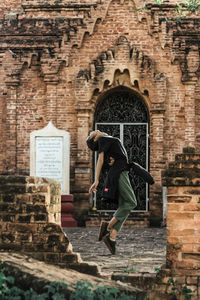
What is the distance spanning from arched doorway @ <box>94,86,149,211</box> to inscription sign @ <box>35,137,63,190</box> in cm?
148

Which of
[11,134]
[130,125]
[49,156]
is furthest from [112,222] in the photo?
[11,134]

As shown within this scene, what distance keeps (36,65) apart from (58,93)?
1.07 m

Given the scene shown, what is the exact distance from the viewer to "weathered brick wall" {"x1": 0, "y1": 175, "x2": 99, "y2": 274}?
7.13m

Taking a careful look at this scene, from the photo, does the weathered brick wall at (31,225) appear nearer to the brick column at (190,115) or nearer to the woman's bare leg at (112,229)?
the woman's bare leg at (112,229)

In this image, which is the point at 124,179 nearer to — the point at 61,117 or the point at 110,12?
the point at 61,117

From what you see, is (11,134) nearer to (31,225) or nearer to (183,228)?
(31,225)

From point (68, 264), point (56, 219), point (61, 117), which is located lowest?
point (68, 264)

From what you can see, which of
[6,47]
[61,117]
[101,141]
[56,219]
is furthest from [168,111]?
[56,219]

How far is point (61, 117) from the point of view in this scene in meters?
16.4

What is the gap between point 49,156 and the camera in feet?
50.8

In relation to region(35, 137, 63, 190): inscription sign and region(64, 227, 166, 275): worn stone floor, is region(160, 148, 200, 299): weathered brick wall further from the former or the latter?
region(35, 137, 63, 190): inscription sign

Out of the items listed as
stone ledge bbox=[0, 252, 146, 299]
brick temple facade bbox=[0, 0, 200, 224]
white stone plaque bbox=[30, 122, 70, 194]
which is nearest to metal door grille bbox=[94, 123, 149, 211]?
brick temple facade bbox=[0, 0, 200, 224]

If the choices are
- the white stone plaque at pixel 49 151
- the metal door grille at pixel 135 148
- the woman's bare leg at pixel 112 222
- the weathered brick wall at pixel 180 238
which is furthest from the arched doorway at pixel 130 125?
the weathered brick wall at pixel 180 238

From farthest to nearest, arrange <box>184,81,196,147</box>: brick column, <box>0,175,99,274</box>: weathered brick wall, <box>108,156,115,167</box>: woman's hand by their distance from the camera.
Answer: <box>184,81,196,147</box>: brick column < <box>108,156,115,167</box>: woman's hand < <box>0,175,99,274</box>: weathered brick wall
